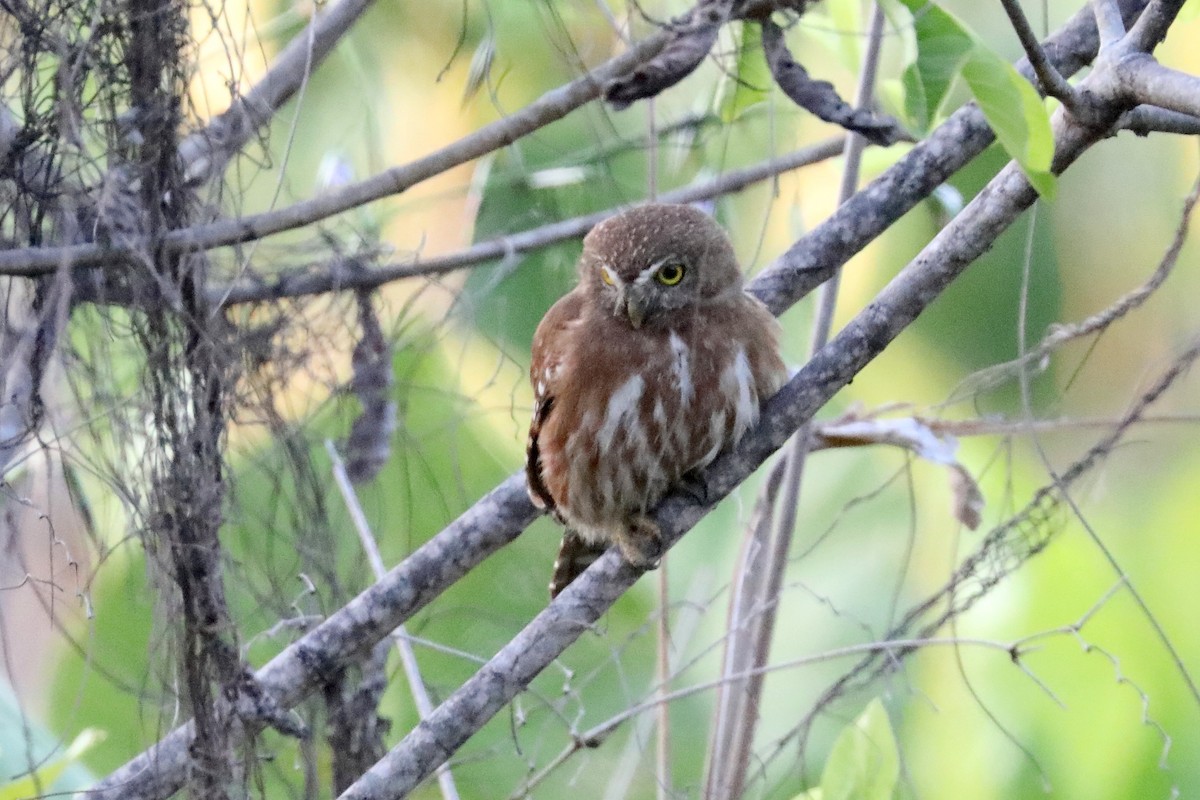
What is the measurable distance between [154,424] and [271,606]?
1.52ft

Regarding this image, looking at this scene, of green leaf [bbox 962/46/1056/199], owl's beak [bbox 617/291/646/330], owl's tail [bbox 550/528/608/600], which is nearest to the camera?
green leaf [bbox 962/46/1056/199]

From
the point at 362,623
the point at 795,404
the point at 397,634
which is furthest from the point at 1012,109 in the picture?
the point at 397,634

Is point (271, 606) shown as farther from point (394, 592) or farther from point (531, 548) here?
point (531, 548)

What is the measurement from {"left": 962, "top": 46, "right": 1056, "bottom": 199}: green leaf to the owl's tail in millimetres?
1351

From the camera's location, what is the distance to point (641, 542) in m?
1.84

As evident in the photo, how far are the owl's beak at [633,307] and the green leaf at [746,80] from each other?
1.54 feet

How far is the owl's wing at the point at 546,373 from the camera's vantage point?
199cm

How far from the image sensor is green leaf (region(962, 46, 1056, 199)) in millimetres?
995

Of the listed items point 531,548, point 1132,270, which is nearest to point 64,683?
point 531,548

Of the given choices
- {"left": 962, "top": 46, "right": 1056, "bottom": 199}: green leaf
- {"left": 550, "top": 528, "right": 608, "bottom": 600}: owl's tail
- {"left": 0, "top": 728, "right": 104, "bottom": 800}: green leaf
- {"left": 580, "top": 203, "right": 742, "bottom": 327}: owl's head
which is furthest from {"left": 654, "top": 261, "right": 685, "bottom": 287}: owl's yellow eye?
{"left": 0, "top": 728, "right": 104, "bottom": 800}: green leaf

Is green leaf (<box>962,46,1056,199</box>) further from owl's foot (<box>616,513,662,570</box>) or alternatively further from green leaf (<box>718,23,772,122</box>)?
green leaf (<box>718,23,772,122</box>)

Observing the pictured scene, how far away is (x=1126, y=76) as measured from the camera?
4.25 ft

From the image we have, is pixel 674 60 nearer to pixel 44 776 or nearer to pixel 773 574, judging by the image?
pixel 773 574

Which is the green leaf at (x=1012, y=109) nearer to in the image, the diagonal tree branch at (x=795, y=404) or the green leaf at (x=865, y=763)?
the diagonal tree branch at (x=795, y=404)
